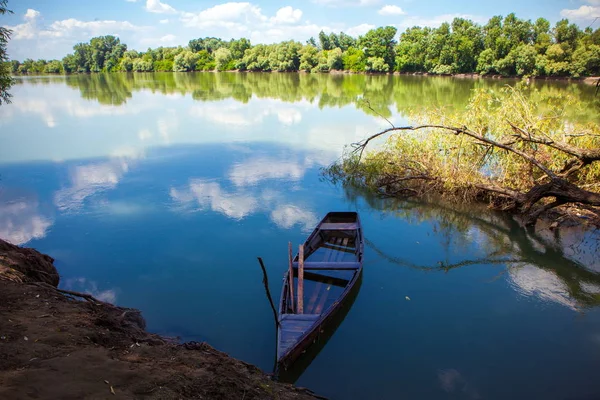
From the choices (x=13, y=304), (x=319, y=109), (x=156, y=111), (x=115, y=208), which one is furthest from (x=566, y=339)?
(x=156, y=111)

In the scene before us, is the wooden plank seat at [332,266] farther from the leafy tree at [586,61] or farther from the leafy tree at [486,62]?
the leafy tree at [486,62]

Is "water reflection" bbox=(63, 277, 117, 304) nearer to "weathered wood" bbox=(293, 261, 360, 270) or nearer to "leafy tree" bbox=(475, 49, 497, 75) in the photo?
"weathered wood" bbox=(293, 261, 360, 270)

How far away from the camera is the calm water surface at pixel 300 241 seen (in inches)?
285

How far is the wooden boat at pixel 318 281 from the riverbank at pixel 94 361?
947 mm

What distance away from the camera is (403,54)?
248 feet

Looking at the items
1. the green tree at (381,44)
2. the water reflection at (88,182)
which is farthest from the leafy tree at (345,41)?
the water reflection at (88,182)

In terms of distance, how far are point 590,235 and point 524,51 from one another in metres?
53.6

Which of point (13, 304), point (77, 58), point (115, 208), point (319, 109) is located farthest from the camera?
point (77, 58)

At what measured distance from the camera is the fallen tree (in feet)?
40.9

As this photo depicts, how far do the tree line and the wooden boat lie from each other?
53.5 metres

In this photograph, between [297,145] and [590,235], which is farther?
[297,145]

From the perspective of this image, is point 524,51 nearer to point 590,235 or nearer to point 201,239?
point 590,235

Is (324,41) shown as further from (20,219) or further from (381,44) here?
(20,219)

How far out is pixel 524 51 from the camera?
55.0 metres
